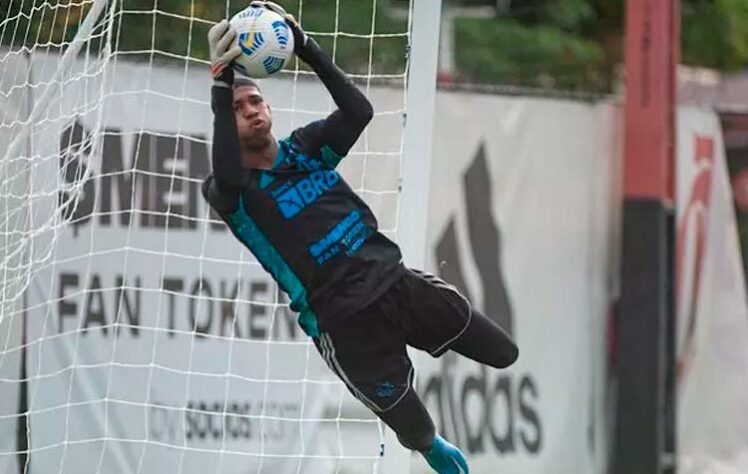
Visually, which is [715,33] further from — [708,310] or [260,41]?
[260,41]

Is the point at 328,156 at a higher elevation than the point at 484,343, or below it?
higher

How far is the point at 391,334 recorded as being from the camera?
21.1 feet

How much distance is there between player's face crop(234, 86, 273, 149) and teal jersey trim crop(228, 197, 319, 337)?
244 millimetres

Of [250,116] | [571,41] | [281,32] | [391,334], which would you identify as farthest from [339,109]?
[571,41]

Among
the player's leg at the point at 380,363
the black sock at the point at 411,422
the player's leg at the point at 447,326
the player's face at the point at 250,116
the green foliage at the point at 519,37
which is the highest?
the green foliage at the point at 519,37

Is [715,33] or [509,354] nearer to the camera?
[509,354]

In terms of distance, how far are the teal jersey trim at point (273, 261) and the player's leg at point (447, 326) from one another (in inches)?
15.2

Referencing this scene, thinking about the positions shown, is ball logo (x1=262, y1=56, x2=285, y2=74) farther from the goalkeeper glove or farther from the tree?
the tree

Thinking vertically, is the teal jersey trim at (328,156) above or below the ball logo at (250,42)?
below

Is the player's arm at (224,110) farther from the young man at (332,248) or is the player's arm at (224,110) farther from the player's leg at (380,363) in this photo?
the player's leg at (380,363)

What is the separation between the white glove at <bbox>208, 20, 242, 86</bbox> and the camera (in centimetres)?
597

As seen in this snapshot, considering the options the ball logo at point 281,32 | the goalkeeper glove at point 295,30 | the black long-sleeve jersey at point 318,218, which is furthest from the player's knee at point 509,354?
the ball logo at point 281,32

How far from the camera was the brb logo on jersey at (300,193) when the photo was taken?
20.6 ft

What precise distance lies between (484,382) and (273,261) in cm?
356
